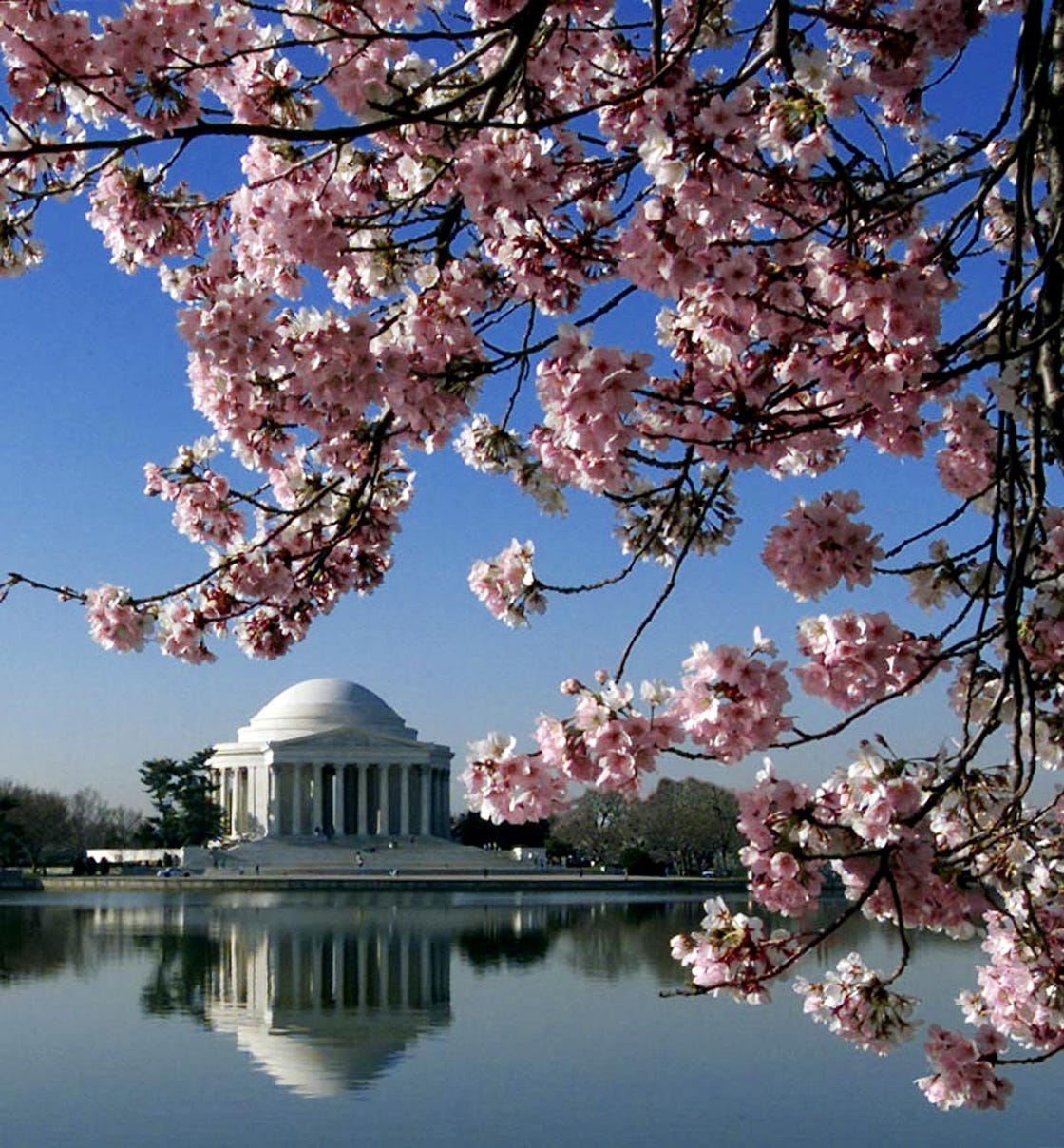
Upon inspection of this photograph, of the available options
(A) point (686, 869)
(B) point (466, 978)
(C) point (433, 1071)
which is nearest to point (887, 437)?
(C) point (433, 1071)

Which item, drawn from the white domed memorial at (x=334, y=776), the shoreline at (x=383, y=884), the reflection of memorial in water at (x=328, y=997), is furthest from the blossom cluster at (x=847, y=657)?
the white domed memorial at (x=334, y=776)

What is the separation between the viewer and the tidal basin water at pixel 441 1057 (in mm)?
13914

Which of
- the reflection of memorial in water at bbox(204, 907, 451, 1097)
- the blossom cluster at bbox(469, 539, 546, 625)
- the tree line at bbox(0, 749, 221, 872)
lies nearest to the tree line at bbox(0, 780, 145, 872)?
the tree line at bbox(0, 749, 221, 872)

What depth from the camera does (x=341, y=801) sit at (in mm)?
85000

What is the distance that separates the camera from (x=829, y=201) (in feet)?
16.5

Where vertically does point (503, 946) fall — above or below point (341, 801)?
below

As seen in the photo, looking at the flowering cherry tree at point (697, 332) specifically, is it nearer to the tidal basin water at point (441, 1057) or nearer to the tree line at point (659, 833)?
the tidal basin water at point (441, 1057)

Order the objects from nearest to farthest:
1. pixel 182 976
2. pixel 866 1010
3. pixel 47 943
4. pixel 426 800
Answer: pixel 866 1010, pixel 182 976, pixel 47 943, pixel 426 800

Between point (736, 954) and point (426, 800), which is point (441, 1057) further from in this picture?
point (426, 800)

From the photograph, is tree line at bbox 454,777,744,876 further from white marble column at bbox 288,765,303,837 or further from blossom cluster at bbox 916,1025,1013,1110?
blossom cluster at bbox 916,1025,1013,1110

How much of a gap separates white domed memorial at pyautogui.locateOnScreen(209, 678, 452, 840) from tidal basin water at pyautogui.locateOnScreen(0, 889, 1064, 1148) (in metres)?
53.9

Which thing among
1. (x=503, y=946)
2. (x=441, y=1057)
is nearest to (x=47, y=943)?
(x=503, y=946)

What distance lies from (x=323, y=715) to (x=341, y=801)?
4.82 m

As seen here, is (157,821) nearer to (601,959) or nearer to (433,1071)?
(601,959)
